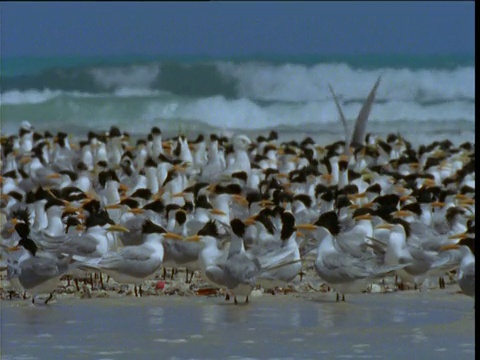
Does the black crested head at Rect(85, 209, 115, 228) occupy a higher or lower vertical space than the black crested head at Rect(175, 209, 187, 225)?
lower

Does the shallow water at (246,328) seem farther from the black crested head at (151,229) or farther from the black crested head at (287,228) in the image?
the black crested head at (151,229)

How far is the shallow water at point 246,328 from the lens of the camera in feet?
22.2

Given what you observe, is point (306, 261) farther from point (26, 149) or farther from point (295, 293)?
point (26, 149)

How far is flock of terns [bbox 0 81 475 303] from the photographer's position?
8680mm

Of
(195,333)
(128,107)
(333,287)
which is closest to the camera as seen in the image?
(195,333)

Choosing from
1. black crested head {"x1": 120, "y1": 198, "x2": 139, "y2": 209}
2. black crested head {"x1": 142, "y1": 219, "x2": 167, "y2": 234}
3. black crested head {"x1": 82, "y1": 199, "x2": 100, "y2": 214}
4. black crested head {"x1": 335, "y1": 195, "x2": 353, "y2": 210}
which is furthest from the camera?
black crested head {"x1": 335, "y1": 195, "x2": 353, "y2": 210}

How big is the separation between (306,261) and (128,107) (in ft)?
70.3

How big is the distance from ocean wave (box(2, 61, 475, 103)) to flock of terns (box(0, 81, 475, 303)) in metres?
17.9

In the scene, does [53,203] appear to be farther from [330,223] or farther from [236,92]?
[236,92]

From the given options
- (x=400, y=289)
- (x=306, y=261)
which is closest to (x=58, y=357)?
(x=400, y=289)

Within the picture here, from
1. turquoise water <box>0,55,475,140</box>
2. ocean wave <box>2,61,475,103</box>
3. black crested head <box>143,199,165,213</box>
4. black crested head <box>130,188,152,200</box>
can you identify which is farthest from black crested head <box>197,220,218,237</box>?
ocean wave <box>2,61,475,103</box>

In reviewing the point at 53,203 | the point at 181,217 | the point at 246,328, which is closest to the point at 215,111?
the point at 53,203

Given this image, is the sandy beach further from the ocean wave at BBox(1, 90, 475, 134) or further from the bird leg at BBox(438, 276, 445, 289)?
the ocean wave at BBox(1, 90, 475, 134)

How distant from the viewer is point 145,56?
142ft
